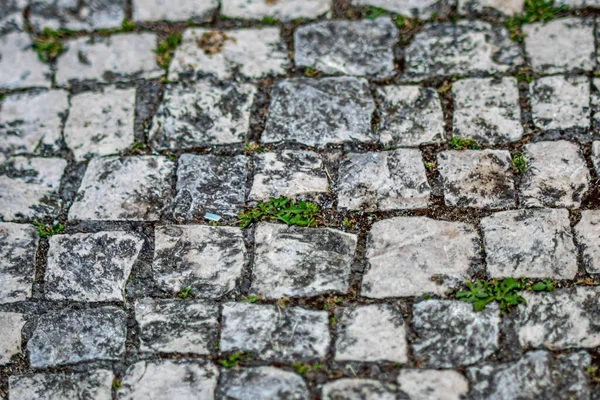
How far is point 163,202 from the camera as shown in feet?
8.96

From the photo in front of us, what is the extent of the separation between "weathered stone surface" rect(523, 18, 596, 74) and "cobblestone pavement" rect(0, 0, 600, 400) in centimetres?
1

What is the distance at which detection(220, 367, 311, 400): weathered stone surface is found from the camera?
223 cm

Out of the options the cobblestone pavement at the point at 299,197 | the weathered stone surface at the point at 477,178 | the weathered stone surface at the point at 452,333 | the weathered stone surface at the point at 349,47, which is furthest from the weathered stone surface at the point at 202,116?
the weathered stone surface at the point at 452,333

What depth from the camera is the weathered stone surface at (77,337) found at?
7.89 feet

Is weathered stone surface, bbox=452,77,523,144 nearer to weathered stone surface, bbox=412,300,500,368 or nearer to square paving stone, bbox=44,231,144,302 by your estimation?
weathered stone surface, bbox=412,300,500,368

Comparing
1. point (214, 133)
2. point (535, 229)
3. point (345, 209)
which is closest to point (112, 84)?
point (214, 133)

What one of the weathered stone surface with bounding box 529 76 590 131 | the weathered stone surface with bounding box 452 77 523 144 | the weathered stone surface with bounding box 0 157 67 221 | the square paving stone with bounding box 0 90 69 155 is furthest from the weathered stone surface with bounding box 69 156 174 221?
the weathered stone surface with bounding box 529 76 590 131

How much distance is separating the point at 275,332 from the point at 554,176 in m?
1.46

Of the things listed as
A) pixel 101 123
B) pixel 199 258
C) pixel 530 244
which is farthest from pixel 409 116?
pixel 101 123

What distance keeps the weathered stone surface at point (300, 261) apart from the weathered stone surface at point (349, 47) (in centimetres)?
98

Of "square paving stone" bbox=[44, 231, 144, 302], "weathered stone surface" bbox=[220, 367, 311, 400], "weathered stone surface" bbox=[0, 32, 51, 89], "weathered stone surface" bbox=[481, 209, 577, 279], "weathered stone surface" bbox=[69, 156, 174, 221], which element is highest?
"weathered stone surface" bbox=[0, 32, 51, 89]

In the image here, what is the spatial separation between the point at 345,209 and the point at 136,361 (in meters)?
Answer: 1.12

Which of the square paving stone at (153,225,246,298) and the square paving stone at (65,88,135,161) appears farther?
the square paving stone at (65,88,135,161)

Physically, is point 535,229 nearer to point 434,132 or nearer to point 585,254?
point 585,254
